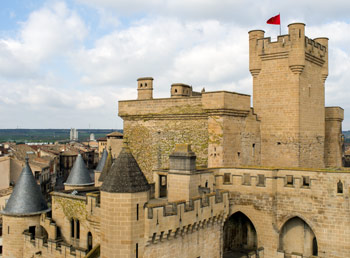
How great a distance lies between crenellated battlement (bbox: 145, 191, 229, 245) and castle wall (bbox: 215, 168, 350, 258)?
268cm

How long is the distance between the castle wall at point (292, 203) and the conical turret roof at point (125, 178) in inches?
315

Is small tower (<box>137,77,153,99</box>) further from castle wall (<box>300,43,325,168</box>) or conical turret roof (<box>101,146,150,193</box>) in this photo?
conical turret roof (<box>101,146,150,193</box>)

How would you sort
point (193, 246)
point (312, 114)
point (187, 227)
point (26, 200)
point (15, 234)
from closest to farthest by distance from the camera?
point (187, 227) < point (193, 246) < point (15, 234) < point (26, 200) < point (312, 114)

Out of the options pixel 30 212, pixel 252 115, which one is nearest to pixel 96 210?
pixel 30 212

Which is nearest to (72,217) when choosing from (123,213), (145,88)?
(123,213)

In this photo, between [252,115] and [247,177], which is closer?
[247,177]

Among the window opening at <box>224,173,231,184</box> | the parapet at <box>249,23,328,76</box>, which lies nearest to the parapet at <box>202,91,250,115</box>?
the parapet at <box>249,23,328,76</box>

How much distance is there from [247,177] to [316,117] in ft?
30.9

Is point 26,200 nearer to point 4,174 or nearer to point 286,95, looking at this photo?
point 286,95

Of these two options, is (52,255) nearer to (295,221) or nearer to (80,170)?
(80,170)

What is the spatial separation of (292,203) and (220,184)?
12.7 feet

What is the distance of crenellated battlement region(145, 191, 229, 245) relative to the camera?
47.7 ft

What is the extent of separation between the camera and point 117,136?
82.0 meters

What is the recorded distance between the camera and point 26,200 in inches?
946
